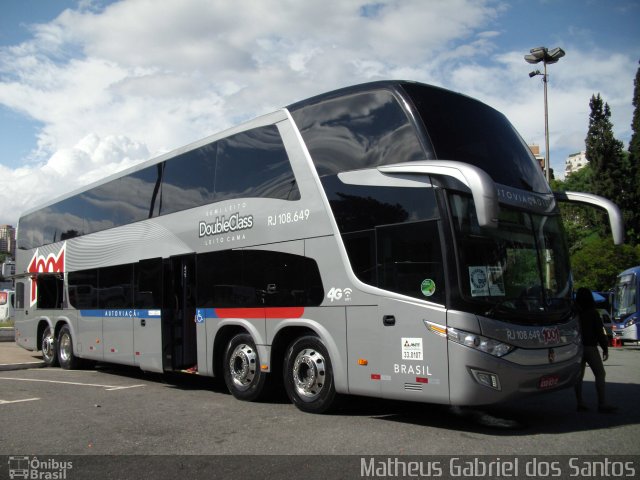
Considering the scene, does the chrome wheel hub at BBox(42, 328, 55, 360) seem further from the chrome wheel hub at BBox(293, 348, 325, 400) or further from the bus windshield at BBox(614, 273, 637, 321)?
the bus windshield at BBox(614, 273, 637, 321)

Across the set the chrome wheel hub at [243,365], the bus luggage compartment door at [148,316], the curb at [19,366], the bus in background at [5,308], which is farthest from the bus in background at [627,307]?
the bus in background at [5,308]

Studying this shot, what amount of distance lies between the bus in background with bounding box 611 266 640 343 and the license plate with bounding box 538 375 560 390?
19.2 meters

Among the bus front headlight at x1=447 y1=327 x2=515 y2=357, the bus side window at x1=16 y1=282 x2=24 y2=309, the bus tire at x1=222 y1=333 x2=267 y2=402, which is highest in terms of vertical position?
the bus side window at x1=16 y1=282 x2=24 y2=309

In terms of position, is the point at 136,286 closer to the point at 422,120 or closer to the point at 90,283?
the point at 90,283

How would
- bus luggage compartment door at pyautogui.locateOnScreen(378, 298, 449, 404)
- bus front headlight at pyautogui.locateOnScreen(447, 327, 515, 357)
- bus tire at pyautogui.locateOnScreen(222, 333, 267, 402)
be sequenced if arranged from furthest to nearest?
bus tire at pyautogui.locateOnScreen(222, 333, 267, 402)
bus luggage compartment door at pyautogui.locateOnScreen(378, 298, 449, 404)
bus front headlight at pyautogui.locateOnScreen(447, 327, 515, 357)

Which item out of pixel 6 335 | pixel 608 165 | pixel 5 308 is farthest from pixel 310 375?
pixel 608 165

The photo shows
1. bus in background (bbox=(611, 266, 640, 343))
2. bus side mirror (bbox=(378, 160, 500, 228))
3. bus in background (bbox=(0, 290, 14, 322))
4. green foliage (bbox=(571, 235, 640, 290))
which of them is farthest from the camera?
green foliage (bbox=(571, 235, 640, 290))

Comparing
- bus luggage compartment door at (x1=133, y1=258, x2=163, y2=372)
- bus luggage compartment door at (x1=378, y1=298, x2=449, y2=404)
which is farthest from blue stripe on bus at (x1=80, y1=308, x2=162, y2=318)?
bus luggage compartment door at (x1=378, y1=298, x2=449, y2=404)

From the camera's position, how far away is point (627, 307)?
24672mm

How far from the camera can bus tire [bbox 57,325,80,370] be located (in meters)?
15.0

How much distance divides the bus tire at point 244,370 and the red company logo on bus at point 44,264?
7596 mm

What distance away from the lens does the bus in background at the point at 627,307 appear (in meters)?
23.9

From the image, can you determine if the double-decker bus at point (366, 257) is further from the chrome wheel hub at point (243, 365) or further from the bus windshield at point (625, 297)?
the bus windshield at point (625, 297)

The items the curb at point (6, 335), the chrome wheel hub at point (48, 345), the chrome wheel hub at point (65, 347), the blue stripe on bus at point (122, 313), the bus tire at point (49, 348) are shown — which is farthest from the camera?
the curb at point (6, 335)
